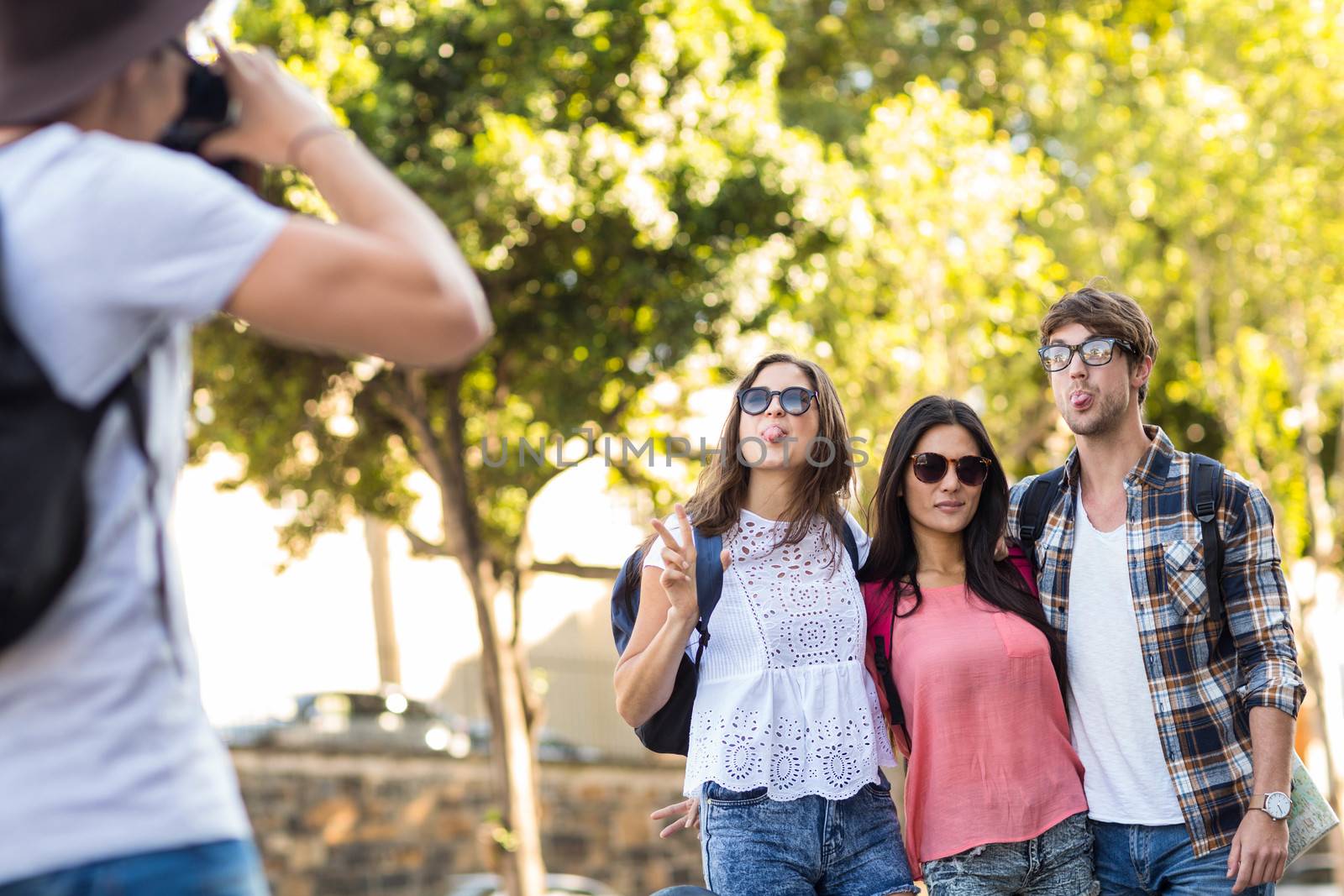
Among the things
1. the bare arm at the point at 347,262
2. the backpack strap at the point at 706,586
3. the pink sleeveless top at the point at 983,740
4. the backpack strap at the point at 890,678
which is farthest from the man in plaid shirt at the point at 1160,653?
the bare arm at the point at 347,262

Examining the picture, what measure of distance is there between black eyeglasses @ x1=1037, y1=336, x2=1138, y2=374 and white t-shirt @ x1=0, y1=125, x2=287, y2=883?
270 cm

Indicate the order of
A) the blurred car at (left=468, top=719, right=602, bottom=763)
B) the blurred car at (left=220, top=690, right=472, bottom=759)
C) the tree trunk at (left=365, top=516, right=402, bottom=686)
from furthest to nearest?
the tree trunk at (left=365, top=516, right=402, bottom=686), the blurred car at (left=220, top=690, right=472, bottom=759), the blurred car at (left=468, top=719, right=602, bottom=763)

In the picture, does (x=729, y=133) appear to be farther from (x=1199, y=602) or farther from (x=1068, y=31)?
(x=1199, y=602)

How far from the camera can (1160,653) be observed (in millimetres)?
3514

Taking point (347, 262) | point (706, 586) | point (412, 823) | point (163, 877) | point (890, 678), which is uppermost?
point (347, 262)

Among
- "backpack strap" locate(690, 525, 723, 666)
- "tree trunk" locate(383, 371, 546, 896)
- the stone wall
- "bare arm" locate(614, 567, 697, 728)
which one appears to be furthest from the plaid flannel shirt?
the stone wall

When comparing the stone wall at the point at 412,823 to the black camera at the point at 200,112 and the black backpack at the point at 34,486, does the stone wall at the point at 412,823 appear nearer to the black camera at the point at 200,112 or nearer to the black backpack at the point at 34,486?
the black camera at the point at 200,112

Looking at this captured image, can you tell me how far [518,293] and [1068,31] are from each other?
20.4 feet

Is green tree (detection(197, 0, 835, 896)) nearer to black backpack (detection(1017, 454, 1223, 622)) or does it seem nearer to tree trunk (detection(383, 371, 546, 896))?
tree trunk (detection(383, 371, 546, 896))

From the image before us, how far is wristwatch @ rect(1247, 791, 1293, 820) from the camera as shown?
11.1 feet

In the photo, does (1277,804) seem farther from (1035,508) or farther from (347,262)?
(347,262)

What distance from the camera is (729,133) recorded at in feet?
33.4

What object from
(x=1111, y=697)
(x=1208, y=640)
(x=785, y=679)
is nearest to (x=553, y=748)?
(x=785, y=679)

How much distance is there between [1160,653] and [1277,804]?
43 centimetres
